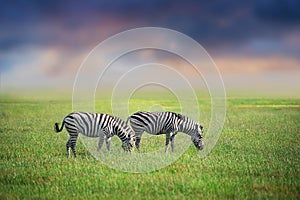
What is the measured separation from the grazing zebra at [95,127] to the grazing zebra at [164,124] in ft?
3.32

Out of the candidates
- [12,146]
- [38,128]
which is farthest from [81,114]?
[38,128]


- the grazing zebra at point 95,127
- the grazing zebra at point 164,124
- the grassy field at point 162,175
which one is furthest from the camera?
the grazing zebra at point 164,124

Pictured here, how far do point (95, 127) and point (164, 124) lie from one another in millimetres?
2664

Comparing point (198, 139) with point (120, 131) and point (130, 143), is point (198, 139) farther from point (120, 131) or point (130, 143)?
point (120, 131)

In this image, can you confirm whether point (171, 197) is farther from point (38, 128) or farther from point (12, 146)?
point (38, 128)

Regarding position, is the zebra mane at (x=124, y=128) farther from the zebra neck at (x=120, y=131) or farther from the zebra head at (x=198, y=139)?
the zebra head at (x=198, y=139)

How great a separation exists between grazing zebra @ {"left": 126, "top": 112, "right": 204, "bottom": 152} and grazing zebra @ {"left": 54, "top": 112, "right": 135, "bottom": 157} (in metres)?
1.01

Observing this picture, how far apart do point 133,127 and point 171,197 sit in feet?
19.8

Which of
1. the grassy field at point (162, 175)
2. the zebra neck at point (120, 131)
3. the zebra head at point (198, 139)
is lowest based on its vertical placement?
the grassy field at point (162, 175)

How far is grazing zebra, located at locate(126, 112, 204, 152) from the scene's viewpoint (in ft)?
50.7

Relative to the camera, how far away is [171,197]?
10.1 meters

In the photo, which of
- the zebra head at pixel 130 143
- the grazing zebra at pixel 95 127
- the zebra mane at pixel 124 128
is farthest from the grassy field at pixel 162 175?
the zebra mane at pixel 124 128

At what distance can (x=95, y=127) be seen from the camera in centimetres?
1445

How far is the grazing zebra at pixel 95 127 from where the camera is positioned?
46.9 ft
